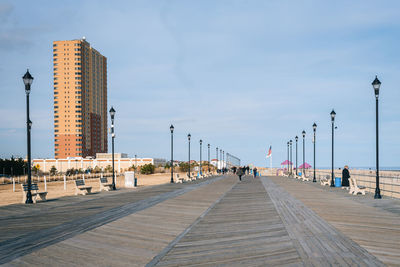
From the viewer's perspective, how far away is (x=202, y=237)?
10.4m

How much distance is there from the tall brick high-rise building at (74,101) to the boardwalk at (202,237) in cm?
17030

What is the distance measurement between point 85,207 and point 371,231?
1109 centimetres

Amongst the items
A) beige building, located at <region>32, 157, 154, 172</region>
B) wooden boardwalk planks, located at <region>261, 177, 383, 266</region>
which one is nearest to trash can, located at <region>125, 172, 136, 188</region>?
wooden boardwalk planks, located at <region>261, 177, 383, 266</region>

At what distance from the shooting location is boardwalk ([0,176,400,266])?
7969mm

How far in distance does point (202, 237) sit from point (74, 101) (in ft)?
596

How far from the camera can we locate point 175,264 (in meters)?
7.65

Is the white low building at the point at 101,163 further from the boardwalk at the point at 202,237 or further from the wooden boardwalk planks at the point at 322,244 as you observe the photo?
the wooden boardwalk planks at the point at 322,244

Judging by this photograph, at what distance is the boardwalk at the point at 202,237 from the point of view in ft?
26.1

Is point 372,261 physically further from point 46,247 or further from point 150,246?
point 46,247

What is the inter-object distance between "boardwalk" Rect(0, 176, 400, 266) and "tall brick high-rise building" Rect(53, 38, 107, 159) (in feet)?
559

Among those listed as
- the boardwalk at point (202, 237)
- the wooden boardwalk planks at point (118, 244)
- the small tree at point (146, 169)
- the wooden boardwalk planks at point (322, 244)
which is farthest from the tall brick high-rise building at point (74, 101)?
the wooden boardwalk planks at point (322, 244)

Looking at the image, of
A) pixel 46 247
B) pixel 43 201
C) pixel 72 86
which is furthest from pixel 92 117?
pixel 46 247

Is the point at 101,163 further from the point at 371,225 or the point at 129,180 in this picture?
the point at 371,225

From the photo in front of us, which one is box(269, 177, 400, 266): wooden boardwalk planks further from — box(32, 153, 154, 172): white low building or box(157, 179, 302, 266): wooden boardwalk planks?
box(32, 153, 154, 172): white low building
